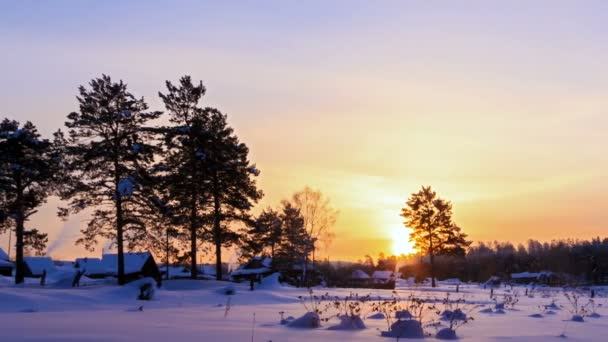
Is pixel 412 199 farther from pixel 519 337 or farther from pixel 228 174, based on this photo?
pixel 519 337

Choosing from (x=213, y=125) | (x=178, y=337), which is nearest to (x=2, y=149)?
(x=213, y=125)

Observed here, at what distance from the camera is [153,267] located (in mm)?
48969

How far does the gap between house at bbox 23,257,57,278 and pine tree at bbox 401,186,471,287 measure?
129 feet

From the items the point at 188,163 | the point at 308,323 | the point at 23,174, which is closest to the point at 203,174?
the point at 188,163

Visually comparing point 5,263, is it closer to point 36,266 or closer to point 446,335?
point 36,266

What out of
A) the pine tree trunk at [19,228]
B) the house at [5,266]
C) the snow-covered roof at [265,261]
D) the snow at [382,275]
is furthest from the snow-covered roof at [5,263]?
the snow at [382,275]

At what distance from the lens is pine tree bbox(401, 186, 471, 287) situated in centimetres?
5581

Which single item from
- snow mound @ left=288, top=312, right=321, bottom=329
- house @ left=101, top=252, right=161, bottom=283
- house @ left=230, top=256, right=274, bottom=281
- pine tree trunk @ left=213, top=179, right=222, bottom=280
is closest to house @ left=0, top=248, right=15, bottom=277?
house @ left=101, top=252, right=161, bottom=283

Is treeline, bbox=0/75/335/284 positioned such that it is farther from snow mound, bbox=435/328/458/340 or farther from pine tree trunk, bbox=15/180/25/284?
snow mound, bbox=435/328/458/340

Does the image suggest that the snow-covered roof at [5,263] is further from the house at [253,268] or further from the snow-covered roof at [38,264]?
the house at [253,268]

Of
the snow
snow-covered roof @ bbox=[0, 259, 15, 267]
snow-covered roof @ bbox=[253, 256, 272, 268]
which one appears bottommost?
the snow

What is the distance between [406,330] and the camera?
32.0ft

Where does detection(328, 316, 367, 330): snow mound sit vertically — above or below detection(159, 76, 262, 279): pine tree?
below

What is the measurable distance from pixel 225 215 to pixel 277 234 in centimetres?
2478
